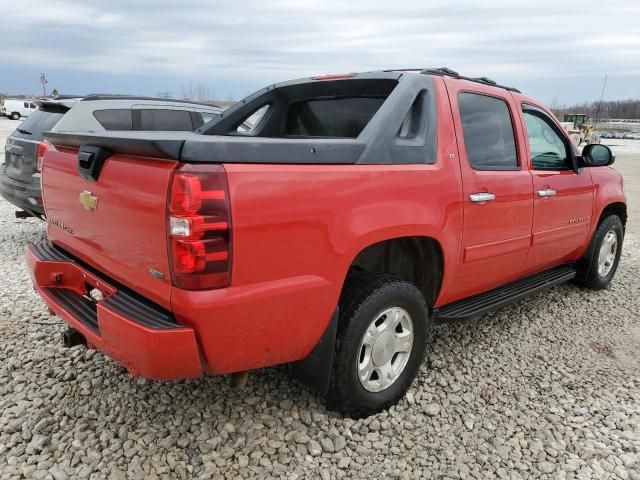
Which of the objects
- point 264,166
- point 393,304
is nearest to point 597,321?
point 393,304

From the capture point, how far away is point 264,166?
2090mm

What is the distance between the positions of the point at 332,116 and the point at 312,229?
1.57 m

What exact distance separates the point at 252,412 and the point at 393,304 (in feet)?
3.25

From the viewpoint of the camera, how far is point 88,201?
2.49 m

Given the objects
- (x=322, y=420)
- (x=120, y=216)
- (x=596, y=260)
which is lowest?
(x=322, y=420)

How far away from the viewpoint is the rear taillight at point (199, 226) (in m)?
1.94

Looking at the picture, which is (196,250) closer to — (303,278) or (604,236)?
(303,278)

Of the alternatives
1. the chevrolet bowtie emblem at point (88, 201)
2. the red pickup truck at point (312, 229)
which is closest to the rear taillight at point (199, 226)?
the red pickup truck at point (312, 229)

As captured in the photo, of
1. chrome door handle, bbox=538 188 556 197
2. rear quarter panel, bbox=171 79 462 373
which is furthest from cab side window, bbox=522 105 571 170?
rear quarter panel, bbox=171 79 462 373

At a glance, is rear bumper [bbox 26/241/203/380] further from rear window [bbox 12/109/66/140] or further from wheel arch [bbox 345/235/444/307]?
rear window [bbox 12/109/66/140]

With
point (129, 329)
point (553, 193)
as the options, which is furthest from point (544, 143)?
point (129, 329)

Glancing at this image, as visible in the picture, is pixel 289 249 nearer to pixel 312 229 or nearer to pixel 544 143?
pixel 312 229

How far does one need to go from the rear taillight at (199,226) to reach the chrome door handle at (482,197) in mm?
1677

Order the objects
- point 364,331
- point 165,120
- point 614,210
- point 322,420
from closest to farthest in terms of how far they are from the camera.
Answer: point 364,331, point 322,420, point 614,210, point 165,120
